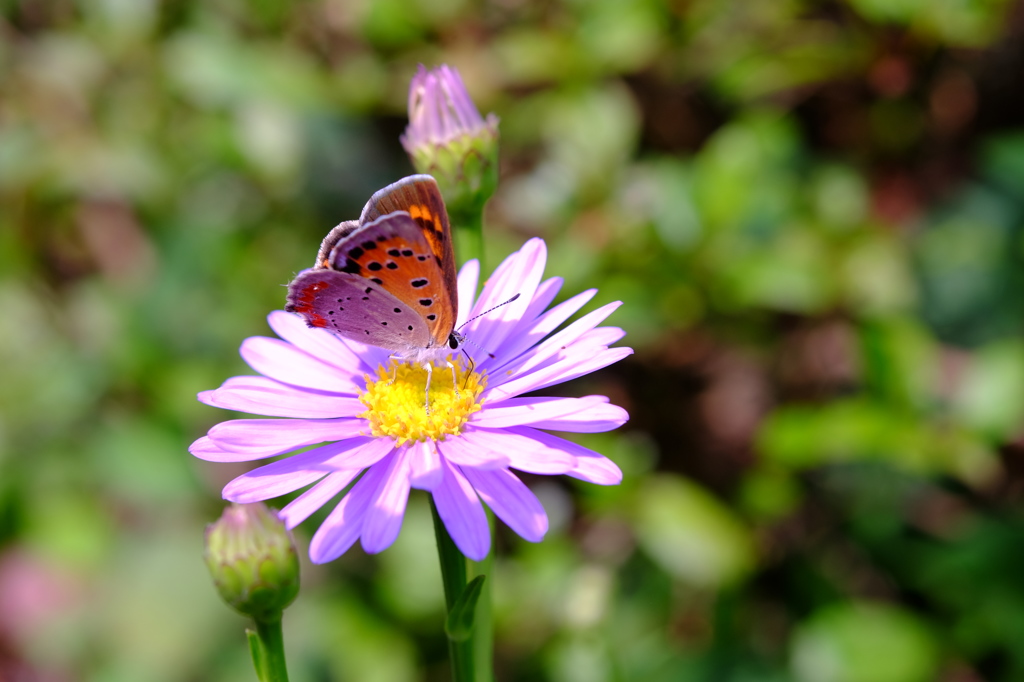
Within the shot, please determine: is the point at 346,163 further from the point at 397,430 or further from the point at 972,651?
the point at 972,651

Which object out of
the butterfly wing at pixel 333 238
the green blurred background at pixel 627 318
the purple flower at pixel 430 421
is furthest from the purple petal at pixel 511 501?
the green blurred background at pixel 627 318

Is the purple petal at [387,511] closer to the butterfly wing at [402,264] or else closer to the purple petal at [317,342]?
the butterfly wing at [402,264]

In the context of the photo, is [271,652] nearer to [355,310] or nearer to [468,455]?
[468,455]

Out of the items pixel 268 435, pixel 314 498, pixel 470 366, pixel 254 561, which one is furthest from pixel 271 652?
pixel 470 366

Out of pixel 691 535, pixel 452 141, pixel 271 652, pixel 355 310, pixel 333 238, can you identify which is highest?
pixel 452 141

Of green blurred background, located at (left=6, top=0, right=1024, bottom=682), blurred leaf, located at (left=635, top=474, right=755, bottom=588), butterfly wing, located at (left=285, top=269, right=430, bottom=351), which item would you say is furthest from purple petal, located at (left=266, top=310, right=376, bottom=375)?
blurred leaf, located at (left=635, top=474, right=755, bottom=588)

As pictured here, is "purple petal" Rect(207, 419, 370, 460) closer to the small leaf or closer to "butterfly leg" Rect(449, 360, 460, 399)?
"butterfly leg" Rect(449, 360, 460, 399)
